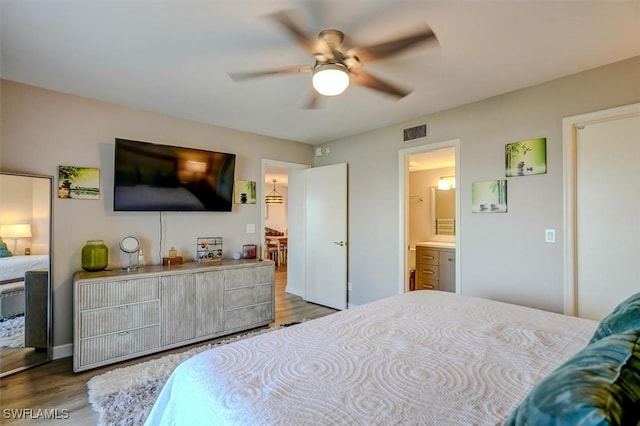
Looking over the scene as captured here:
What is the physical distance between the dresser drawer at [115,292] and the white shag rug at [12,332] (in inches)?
22.5

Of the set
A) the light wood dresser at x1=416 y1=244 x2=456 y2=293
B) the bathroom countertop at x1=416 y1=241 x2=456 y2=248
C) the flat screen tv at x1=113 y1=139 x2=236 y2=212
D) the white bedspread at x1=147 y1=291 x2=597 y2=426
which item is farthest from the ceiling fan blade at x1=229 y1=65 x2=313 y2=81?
the bathroom countertop at x1=416 y1=241 x2=456 y2=248

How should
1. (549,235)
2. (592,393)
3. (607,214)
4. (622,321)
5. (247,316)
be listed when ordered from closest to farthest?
(592,393) → (622,321) → (607,214) → (549,235) → (247,316)

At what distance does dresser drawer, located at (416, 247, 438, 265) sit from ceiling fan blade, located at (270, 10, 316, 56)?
4255 mm

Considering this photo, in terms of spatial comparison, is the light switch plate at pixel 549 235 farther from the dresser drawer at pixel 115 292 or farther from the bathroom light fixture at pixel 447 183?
the dresser drawer at pixel 115 292

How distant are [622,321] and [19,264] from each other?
389cm

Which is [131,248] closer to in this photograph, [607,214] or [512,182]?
[512,182]

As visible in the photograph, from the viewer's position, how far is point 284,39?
204 centimetres

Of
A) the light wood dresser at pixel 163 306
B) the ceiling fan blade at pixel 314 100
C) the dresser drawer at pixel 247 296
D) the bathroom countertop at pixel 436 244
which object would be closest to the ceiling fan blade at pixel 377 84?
the ceiling fan blade at pixel 314 100

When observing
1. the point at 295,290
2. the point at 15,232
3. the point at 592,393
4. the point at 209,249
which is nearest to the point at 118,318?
the point at 15,232

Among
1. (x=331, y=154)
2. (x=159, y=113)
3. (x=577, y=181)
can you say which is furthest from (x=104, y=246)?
(x=577, y=181)

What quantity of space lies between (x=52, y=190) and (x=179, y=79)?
1.60 meters

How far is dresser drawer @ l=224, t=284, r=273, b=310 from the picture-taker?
3439 mm

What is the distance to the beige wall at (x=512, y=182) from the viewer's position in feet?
8.27

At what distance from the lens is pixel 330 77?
6.21 feet
